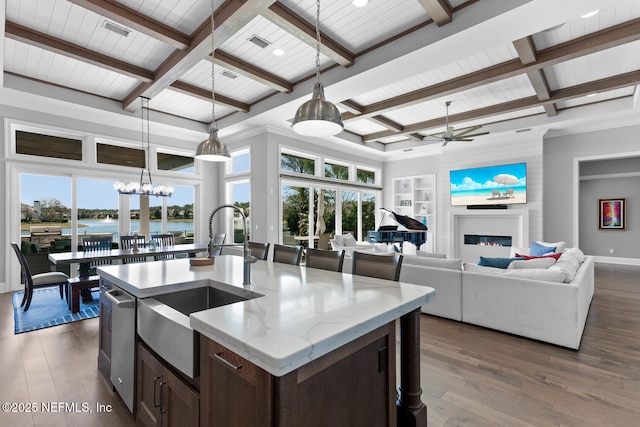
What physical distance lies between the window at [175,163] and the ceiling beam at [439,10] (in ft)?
A: 19.8

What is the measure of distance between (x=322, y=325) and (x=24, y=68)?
576 centimetres

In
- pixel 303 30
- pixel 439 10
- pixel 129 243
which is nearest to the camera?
pixel 439 10

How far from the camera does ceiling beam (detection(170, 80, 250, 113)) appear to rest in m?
4.82

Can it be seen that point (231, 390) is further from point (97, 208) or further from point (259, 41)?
point (97, 208)

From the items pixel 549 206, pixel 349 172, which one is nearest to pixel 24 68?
pixel 349 172

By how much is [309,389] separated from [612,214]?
34.0 ft

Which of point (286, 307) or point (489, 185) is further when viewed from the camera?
point (489, 185)

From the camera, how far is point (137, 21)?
313 cm

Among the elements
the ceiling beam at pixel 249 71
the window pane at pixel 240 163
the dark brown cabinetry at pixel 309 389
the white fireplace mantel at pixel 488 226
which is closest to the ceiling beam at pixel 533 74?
the white fireplace mantel at pixel 488 226

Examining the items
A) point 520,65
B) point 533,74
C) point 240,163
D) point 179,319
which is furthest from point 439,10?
point 240,163

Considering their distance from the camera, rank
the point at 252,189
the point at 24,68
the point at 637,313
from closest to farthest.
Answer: the point at 637,313 → the point at 24,68 → the point at 252,189

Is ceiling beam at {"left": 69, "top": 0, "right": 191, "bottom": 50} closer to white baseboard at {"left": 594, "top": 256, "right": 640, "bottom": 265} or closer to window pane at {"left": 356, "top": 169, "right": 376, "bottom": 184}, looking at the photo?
window pane at {"left": 356, "top": 169, "right": 376, "bottom": 184}

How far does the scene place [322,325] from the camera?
1.21m

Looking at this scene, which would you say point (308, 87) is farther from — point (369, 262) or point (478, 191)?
point (478, 191)
